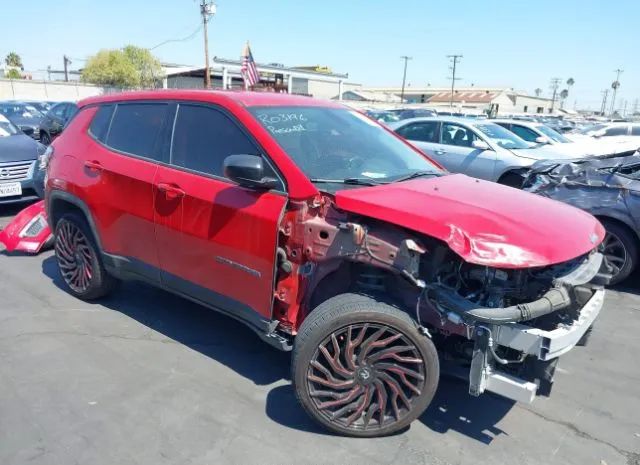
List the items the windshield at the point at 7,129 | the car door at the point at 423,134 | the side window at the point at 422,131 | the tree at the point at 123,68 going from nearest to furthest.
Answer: the windshield at the point at 7,129 < the car door at the point at 423,134 < the side window at the point at 422,131 < the tree at the point at 123,68

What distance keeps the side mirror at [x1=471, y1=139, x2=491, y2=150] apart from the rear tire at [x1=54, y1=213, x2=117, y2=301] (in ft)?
23.8

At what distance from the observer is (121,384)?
3420mm

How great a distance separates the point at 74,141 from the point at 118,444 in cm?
281

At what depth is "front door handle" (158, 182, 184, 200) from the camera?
3564 mm

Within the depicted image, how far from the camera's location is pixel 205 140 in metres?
3.61

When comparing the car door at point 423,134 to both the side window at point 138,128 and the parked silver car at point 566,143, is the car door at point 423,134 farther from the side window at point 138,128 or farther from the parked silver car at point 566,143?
the side window at point 138,128

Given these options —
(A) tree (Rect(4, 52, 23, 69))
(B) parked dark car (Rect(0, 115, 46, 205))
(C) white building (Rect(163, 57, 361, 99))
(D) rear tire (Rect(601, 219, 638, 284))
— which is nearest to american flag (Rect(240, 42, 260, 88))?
(B) parked dark car (Rect(0, 115, 46, 205))

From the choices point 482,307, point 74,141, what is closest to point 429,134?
point 74,141

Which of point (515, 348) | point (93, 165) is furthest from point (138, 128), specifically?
point (515, 348)

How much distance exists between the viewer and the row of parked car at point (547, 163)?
5.36 metres

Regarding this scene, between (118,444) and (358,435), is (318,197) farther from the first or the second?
(118,444)

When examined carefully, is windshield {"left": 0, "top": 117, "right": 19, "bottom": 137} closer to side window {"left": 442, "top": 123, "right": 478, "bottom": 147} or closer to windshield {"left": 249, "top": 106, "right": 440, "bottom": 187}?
windshield {"left": 249, "top": 106, "right": 440, "bottom": 187}

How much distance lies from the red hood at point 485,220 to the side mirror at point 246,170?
0.48 meters

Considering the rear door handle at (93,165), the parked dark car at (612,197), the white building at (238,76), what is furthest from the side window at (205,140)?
the white building at (238,76)
